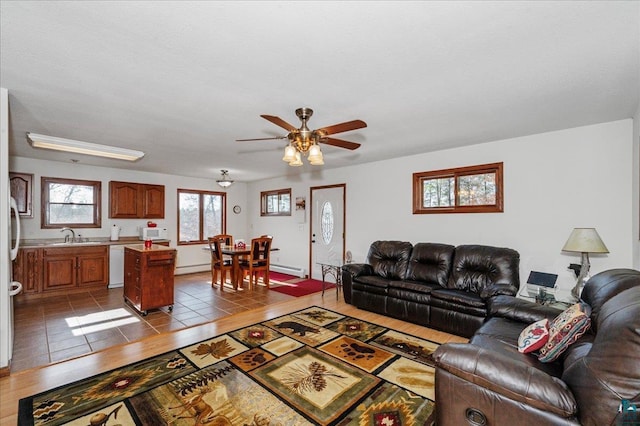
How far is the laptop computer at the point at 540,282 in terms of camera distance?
3169 millimetres

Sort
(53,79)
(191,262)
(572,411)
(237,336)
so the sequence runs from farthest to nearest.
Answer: (191,262) → (237,336) → (53,79) → (572,411)

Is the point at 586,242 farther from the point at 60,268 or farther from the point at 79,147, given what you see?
the point at 60,268

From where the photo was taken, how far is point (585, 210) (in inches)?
133

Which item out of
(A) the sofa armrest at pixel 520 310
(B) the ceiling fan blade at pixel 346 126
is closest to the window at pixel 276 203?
(B) the ceiling fan blade at pixel 346 126

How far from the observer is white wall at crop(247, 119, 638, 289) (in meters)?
3.22

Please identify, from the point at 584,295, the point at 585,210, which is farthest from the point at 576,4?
the point at 585,210

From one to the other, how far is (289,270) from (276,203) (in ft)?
5.99

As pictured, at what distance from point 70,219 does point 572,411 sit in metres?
A: 7.55

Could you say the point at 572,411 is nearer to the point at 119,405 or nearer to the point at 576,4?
A: the point at 576,4

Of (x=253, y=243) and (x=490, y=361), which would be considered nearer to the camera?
(x=490, y=361)

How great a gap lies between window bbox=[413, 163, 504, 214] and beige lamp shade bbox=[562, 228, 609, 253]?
1.03 metres

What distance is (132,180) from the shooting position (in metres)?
6.43

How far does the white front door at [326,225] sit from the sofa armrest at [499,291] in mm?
3089

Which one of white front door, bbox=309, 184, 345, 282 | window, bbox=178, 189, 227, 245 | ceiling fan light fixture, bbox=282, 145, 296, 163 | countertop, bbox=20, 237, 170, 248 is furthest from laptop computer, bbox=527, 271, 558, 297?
window, bbox=178, 189, 227, 245
